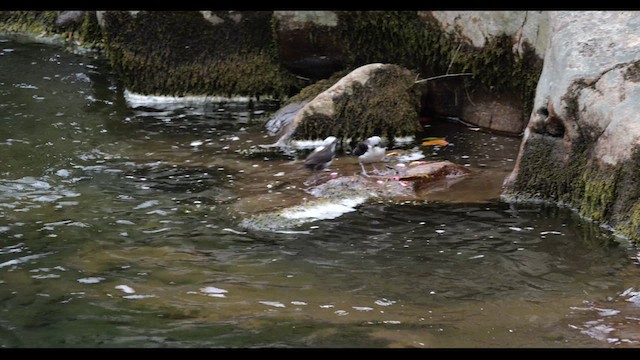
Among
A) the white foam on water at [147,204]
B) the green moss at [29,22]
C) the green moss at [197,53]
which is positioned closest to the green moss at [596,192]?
the white foam on water at [147,204]

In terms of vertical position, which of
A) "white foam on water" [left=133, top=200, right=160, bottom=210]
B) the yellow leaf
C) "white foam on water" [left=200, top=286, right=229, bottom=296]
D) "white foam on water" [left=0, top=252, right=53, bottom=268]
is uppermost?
the yellow leaf

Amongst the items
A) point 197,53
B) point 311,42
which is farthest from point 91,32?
point 311,42

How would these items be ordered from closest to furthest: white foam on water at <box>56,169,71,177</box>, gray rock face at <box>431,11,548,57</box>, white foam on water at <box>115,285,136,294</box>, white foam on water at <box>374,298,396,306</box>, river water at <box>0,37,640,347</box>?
river water at <box>0,37,640,347</box>
white foam on water at <box>374,298,396,306</box>
white foam on water at <box>115,285,136,294</box>
white foam on water at <box>56,169,71,177</box>
gray rock face at <box>431,11,548,57</box>

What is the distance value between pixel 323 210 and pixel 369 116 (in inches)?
107

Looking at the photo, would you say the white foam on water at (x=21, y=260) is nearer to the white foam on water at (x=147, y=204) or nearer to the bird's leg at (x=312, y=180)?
the white foam on water at (x=147, y=204)

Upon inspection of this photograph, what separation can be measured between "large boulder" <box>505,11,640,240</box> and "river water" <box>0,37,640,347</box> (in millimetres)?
221

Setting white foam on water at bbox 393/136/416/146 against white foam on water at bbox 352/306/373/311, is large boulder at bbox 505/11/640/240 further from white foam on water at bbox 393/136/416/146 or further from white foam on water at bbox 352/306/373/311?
white foam on water at bbox 352/306/373/311

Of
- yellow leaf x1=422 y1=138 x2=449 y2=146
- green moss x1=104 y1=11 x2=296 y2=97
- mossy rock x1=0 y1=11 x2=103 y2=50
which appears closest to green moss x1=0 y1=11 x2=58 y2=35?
mossy rock x1=0 y1=11 x2=103 y2=50

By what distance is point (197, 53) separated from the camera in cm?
1093

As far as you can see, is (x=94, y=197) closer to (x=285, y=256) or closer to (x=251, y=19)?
(x=285, y=256)

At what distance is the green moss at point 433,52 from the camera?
9.00m

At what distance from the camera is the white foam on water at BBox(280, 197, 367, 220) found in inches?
255

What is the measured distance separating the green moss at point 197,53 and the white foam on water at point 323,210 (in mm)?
4280

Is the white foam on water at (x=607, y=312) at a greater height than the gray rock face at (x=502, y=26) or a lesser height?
lesser
